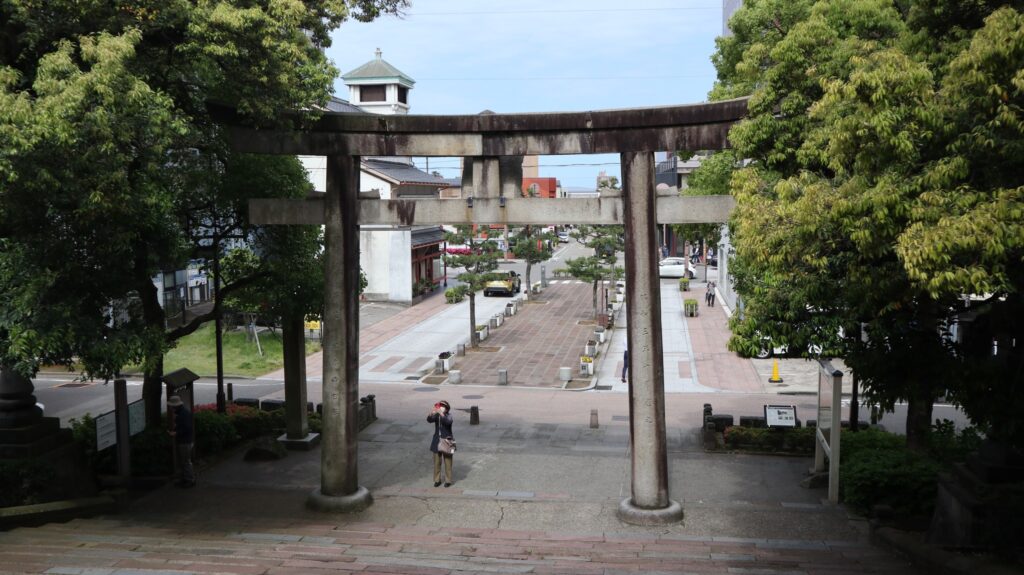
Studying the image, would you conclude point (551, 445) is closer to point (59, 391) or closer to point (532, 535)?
point (532, 535)

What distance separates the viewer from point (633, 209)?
13.5 metres

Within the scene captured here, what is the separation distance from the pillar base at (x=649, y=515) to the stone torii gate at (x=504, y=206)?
0.06 ft

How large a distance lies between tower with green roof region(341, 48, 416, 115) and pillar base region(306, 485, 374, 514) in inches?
1983

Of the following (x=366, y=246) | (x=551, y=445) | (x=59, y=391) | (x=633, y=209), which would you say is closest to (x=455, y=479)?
(x=551, y=445)

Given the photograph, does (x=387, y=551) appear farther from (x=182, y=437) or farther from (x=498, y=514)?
(x=182, y=437)

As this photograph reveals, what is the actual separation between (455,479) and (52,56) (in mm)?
10143

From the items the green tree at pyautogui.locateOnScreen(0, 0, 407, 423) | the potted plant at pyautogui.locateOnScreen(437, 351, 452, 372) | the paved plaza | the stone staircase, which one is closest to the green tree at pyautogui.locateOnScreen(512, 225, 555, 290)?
the potted plant at pyautogui.locateOnScreen(437, 351, 452, 372)

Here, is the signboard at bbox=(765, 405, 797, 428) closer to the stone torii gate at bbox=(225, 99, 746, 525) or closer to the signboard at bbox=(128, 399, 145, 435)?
the stone torii gate at bbox=(225, 99, 746, 525)

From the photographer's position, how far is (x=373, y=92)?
63.6m

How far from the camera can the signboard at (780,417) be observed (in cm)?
1947

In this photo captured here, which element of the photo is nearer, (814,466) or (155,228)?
(155,228)

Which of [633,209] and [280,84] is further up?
[280,84]

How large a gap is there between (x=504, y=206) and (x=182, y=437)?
25.0 feet

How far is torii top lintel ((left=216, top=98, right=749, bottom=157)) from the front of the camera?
13.4 metres
